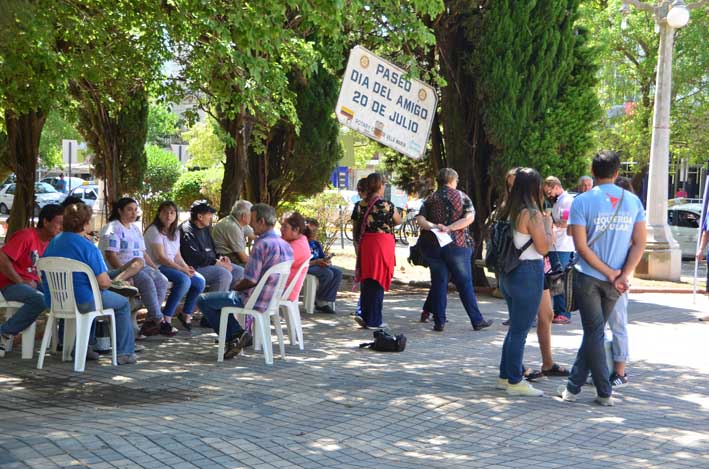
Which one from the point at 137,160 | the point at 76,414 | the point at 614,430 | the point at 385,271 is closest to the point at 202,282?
the point at 385,271

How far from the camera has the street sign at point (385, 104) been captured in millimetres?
8148

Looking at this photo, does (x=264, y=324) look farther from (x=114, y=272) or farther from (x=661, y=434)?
(x=661, y=434)

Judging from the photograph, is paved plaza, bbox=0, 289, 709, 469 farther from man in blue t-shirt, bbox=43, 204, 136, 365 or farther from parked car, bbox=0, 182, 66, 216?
parked car, bbox=0, 182, 66, 216

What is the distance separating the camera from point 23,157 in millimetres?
18328

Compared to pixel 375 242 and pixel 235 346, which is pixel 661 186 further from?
pixel 235 346

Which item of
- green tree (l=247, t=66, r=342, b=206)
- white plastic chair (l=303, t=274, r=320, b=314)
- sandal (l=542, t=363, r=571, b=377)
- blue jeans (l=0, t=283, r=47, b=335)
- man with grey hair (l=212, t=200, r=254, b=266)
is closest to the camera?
sandal (l=542, t=363, r=571, b=377)

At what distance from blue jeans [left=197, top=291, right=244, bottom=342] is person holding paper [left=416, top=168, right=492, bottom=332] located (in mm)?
2764

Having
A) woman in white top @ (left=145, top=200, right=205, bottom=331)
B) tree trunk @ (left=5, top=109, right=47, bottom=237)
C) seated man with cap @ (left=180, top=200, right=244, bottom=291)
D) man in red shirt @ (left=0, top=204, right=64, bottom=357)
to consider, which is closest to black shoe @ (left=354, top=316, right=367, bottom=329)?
seated man with cap @ (left=180, top=200, right=244, bottom=291)

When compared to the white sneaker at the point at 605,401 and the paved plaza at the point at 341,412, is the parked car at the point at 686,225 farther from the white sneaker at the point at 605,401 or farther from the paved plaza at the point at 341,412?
the white sneaker at the point at 605,401

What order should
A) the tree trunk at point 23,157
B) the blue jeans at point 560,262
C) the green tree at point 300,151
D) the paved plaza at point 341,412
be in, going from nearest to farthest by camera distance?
the paved plaza at point 341,412
the blue jeans at point 560,262
the green tree at point 300,151
the tree trunk at point 23,157

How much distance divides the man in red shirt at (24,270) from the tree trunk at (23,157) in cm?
941

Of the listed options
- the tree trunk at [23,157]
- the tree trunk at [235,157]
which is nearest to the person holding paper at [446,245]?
the tree trunk at [235,157]

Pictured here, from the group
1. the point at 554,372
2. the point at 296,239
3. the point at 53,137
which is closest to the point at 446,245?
the point at 296,239

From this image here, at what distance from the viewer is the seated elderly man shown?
340 inches
